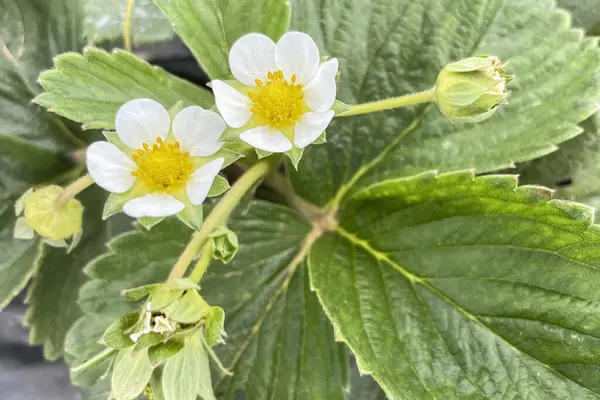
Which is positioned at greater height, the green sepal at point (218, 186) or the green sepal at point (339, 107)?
→ the green sepal at point (339, 107)

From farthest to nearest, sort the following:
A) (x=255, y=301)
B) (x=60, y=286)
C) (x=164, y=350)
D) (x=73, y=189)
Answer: (x=60, y=286) → (x=255, y=301) → (x=73, y=189) → (x=164, y=350)

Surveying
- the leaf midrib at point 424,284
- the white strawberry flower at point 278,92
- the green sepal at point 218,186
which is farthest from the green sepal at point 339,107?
the leaf midrib at point 424,284

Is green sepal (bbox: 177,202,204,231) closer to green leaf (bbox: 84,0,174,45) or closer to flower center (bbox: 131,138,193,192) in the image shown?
flower center (bbox: 131,138,193,192)

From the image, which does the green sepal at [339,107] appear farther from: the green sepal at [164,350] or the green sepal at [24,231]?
the green sepal at [24,231]

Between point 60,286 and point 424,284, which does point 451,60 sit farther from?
point 60,286

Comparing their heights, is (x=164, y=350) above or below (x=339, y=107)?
below

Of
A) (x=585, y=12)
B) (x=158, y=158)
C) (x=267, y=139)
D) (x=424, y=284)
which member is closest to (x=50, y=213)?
(x=158, y=158)
